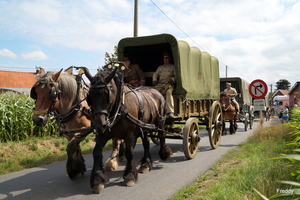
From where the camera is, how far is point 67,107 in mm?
5082

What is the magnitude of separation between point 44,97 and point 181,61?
3424 millimetres

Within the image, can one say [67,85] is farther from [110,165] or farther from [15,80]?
[15,80]

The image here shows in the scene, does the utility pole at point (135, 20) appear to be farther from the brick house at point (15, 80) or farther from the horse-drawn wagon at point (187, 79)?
the brick house at point (15, 80)

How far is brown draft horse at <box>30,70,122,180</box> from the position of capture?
455 cm

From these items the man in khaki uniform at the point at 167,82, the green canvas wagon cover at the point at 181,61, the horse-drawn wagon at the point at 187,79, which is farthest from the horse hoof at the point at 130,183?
the green canvas wagon cover at the point at 181,61

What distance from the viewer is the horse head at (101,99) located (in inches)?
159

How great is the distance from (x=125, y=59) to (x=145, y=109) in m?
2.05

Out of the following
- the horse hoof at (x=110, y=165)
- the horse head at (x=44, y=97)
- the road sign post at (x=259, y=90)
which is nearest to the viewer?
the horse head at (x=44, y=97)

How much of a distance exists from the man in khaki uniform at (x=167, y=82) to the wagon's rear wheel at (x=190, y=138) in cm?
55

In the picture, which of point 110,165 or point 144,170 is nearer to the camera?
point 144,170

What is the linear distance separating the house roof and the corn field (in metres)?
28.6

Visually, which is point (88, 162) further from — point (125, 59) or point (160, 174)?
point (125, 59)

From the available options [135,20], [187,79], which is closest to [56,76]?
[187,79]

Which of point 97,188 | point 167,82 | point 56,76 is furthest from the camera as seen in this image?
point 167,82
